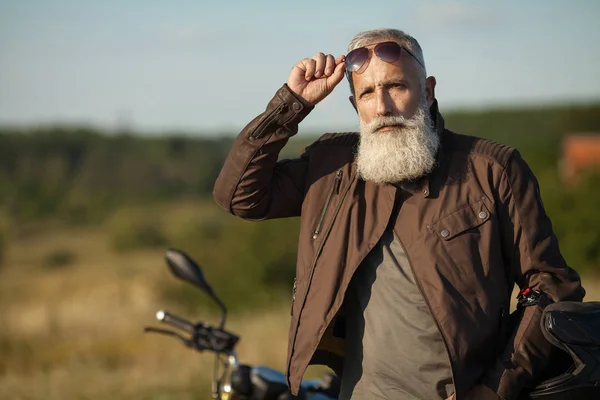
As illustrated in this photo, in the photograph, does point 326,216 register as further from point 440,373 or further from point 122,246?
point 122,246

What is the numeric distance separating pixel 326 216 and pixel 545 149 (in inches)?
2140

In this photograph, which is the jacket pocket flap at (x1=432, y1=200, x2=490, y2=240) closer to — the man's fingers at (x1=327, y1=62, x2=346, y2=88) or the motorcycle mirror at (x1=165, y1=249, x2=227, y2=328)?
the man's fingers at (x1=327, y1=62, x2=346, y2=88)

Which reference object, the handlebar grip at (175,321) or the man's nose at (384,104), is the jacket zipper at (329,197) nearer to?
the man's nose at (384,104)

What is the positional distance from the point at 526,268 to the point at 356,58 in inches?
36.5

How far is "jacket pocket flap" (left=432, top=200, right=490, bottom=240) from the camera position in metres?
2.84

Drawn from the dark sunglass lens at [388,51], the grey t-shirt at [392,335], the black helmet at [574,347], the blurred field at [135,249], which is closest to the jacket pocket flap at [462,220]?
the grey t-shirt at [392,335]

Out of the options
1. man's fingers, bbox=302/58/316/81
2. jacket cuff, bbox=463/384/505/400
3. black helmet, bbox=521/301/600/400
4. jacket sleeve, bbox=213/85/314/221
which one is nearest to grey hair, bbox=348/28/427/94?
man's fingers, bbox=302/58/316/81

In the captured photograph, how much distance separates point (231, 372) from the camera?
378cm

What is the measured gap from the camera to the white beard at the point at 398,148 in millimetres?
3012

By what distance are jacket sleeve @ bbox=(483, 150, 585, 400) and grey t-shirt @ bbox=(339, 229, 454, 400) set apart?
0.19 m

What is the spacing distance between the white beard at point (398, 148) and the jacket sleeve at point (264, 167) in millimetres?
253

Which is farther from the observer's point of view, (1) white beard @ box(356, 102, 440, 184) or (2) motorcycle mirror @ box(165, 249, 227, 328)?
(2) motorcycle mirror @ box(165, 249, 227, 328)

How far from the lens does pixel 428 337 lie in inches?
113

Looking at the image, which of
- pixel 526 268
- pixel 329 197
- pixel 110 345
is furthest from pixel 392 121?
pixel 110 345
